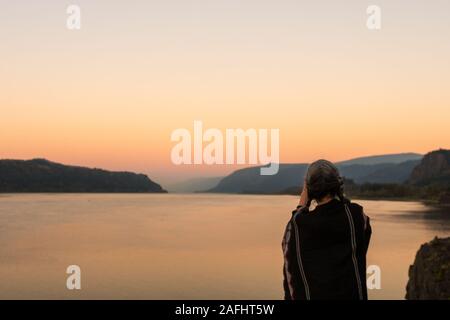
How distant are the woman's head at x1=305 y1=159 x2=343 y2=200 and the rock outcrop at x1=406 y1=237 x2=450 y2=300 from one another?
13128mm

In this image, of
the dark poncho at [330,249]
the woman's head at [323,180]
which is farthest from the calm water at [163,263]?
the woman's head at [323,180]

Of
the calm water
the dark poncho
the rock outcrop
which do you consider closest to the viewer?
the dark poncho

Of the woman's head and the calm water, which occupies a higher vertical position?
the woman's head

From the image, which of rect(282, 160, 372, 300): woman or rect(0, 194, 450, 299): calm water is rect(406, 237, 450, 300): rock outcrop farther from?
rect(282, 160, 372, 300): woman

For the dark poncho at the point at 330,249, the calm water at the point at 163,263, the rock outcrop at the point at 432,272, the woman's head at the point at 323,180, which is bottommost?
the calm water at the point at 163,263

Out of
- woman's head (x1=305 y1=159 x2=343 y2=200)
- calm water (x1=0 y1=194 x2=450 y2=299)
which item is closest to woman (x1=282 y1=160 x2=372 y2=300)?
woman's head (x1=305 y1=159 x2=343 y2=200)

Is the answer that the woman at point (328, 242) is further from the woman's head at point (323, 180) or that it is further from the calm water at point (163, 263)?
the calm water at point (163, 263)

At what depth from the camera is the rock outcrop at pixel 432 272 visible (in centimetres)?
1635

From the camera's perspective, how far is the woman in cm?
455

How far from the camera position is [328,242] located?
15.0ft

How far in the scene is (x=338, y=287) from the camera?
15.1ft

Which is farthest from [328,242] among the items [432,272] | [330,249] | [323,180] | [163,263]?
[163,263]

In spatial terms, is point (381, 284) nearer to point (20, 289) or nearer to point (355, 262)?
point (20, 289)

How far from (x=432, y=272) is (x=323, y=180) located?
1473 centimetres
